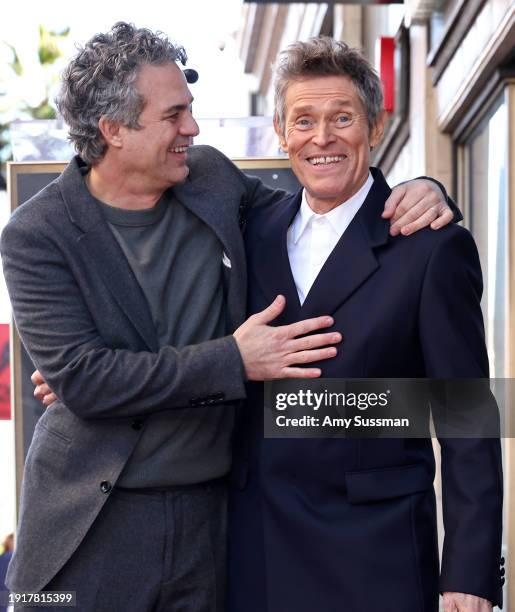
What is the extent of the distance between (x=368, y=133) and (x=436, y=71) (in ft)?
14.6

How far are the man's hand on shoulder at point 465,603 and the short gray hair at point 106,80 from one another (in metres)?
1.45

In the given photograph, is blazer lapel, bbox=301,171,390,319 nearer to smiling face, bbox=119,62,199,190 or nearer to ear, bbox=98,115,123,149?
smiling face, bbox=119,62,199,190

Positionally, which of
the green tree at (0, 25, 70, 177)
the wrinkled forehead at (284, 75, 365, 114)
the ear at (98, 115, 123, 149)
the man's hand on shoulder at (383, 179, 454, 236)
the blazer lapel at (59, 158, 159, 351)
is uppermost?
the green tree at (0, 25, 70, 177)

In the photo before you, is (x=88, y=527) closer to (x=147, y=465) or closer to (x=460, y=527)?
(x=147, y=465)

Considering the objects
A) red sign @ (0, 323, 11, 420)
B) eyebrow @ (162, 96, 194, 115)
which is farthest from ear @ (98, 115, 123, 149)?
red sign @ (0, 323, 11, 420)

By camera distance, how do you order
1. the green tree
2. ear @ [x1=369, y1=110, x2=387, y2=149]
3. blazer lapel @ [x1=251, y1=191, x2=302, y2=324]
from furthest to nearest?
1. the green tree
2. ear @ [x1=369, y1=110, x2=387, y2=149]
3. blazer lapel @ [x1=251, y1=191, x2=302, y2=324]

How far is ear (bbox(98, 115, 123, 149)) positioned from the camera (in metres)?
3.40

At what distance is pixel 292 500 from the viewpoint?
3.22 m

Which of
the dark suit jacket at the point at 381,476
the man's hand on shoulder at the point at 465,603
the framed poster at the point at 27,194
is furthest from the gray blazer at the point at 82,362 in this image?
the framed poster at the point at 27,194

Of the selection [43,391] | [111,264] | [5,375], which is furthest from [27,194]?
[111,264]

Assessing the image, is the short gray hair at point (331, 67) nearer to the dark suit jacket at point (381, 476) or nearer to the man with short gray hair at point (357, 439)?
the man with short gray hair at point (357, 439)

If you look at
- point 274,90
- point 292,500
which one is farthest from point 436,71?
point 292,500

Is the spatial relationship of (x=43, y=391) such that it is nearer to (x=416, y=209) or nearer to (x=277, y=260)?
(x=277, y=260)

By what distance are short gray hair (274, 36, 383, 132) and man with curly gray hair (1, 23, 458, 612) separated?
0.89 ft
